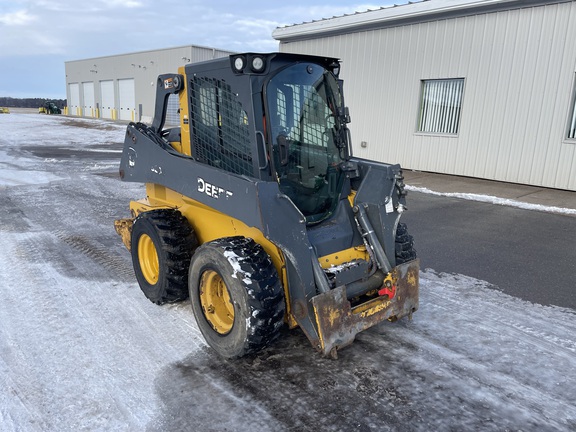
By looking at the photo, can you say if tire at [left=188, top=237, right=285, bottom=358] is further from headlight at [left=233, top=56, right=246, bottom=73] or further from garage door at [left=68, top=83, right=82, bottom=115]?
garage door at [left=68, top=83, right=82, bottom=115]

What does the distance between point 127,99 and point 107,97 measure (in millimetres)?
4418

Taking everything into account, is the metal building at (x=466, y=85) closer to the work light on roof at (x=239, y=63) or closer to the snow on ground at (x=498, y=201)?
the snow on ground at (x=498, y=201)

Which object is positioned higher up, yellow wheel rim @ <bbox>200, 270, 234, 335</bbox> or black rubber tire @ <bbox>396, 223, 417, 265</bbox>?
black rubber tire @ <bbox>396, 223, 417, 265</bbox>

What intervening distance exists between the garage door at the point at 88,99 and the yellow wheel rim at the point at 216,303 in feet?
155

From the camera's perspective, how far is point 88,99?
47.6m

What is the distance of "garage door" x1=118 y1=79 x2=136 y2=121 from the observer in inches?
1592

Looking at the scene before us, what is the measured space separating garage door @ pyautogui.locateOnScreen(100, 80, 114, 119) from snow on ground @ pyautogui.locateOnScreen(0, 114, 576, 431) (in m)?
41.9

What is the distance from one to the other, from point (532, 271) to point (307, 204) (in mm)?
3447

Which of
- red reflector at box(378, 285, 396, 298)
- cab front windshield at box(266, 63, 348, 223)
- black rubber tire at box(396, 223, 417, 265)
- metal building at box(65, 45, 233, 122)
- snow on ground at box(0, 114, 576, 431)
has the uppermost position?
metal building at box(65, 45, 233, 122)

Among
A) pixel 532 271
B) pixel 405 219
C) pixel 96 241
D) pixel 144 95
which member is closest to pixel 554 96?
pixel 405 219

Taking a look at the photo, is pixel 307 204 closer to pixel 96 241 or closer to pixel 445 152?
pixel 96 241

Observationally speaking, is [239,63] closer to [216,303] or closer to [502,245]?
[216,303]

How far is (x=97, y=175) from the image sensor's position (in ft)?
41.4

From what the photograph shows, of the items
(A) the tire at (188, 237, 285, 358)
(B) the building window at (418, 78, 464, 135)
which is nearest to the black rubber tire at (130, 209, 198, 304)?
(A) the tire at (188, 237, 285, 358)
